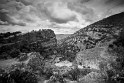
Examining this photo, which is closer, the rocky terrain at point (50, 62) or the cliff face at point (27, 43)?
the rocky terrain at point (50, 62)

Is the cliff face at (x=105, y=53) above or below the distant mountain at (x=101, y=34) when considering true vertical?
below

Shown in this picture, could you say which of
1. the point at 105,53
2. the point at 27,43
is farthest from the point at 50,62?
the point at 105,53

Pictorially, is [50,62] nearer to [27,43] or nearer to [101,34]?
[27,43]

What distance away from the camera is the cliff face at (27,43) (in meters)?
15.9

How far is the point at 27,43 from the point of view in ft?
69.2

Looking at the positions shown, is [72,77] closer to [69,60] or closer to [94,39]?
[69,60]

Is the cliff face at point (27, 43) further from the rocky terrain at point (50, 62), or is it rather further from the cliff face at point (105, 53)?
the cliff face at point (105, 53)

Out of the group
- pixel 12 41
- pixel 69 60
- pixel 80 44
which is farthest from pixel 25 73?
pixel 80 44

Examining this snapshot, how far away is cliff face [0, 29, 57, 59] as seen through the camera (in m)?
15.9

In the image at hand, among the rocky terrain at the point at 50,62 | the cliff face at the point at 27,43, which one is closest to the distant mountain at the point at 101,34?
the rocky terrain at the point at 50,62

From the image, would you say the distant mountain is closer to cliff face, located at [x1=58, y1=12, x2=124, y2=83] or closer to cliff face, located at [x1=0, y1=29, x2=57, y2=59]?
cliff face, located at [x1=58, y1=12, x2=124, y2=83]

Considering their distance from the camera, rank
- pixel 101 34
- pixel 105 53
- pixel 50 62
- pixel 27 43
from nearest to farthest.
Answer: pixel 105 53 → pixel 27 43 → pixel 50 62 → pixel 101 34

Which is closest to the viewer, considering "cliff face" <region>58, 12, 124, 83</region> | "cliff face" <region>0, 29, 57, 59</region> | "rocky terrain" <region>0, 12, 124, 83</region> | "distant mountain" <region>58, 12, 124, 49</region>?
"rocky terrain" <region>0, 12, 124, 83</region>

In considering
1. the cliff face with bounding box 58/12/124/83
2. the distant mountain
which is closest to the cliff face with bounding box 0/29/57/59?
the cliff face with bounding box 58/12/124/83
